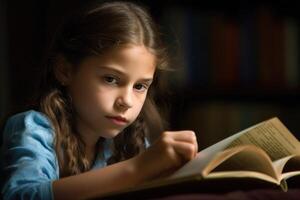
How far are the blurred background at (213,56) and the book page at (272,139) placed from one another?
1200 millimetres

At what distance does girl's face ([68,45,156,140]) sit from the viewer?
1142 millimetres

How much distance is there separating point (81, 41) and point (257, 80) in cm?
117

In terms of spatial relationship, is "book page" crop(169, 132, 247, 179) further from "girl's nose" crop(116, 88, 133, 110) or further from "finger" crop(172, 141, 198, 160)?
"girl's nose" crop(116, 88, 133, 110)

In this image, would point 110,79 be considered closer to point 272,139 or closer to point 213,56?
point 272,139

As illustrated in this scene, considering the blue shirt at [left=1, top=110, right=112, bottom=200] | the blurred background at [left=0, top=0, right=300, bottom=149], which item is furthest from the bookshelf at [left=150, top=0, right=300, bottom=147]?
the blue shirt at [left=1, top=110, right=112, bottom=200]

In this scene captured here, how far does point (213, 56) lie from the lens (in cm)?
226

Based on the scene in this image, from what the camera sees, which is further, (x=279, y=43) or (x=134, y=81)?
(x=279, y=43)

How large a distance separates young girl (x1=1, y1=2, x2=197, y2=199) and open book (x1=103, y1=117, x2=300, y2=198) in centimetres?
6

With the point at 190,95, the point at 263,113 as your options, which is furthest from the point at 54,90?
the point at 263,113

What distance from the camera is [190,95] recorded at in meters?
2.29

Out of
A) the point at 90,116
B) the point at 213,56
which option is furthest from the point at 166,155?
the point at 213,56

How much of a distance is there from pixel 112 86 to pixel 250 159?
35 cm

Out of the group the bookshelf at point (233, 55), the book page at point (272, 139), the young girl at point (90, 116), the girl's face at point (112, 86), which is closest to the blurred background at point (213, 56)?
the bookshelf at point (233, 55)

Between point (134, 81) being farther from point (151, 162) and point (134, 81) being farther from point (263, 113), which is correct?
point (263, 113)
